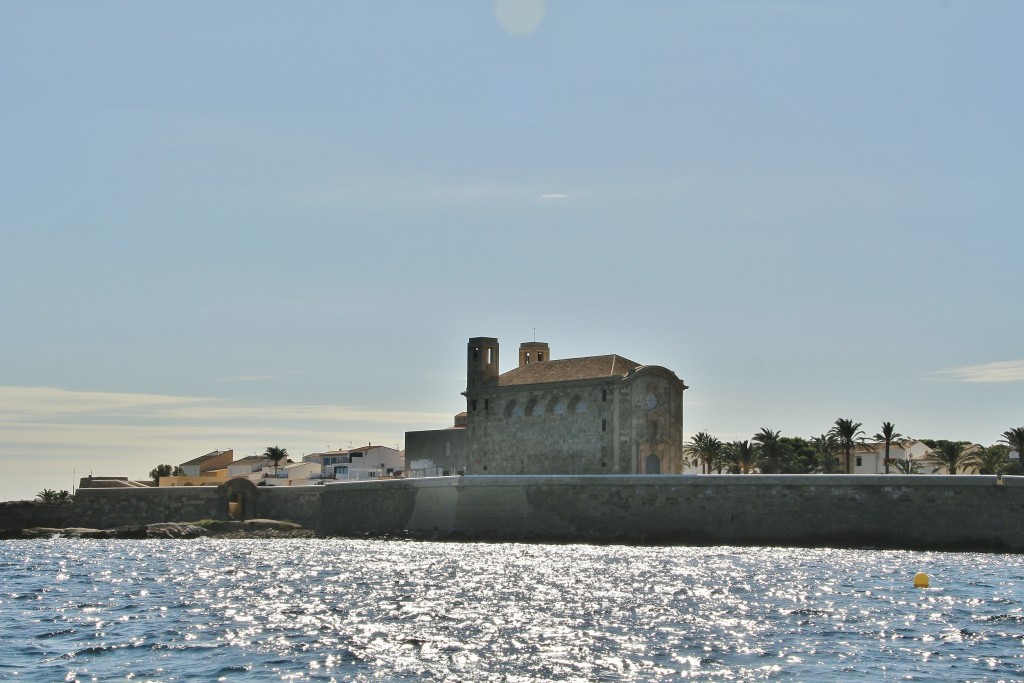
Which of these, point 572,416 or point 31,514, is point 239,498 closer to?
point 31,514

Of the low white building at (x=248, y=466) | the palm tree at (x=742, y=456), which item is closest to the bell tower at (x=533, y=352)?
the palm tree at (x=742, y=456)

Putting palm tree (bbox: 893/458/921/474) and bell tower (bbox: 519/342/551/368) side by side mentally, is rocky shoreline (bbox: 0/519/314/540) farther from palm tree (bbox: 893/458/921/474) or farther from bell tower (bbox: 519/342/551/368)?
palm tree (bbox: 893/458/921/474)

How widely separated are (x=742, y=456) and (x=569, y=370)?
54.4 feet

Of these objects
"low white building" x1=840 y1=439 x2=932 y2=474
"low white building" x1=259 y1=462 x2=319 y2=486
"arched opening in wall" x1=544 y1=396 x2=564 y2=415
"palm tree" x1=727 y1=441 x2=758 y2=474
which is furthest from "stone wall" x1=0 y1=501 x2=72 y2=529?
"low white building" x1=840 y1=439 x2=932 y2=474

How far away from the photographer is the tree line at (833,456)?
2793 inches

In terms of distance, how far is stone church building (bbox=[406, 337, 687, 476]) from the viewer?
2495 inches

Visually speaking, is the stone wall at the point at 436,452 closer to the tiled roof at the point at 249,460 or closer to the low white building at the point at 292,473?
the low white building at the point at 292,473

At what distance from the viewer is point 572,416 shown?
65.2 meters

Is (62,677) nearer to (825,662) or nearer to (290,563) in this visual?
(825,662)

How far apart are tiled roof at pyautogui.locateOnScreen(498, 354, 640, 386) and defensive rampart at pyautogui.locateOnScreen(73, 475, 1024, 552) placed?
32.2 ft

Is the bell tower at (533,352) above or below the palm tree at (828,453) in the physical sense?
above

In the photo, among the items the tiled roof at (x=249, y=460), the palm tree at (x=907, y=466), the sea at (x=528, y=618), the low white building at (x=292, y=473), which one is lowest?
the sea at (x=528, y=618)

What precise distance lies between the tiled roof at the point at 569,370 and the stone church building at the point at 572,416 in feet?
0.25

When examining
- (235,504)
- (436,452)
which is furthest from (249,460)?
(235,504)
